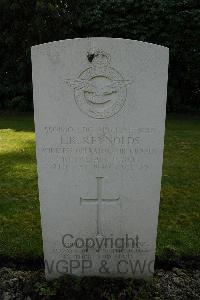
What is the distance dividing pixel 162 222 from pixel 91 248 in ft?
5.47

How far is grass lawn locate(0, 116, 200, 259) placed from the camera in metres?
4.39

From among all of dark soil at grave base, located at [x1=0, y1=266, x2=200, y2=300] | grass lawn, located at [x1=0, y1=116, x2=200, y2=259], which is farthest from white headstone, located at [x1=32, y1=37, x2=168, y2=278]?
grass lawn, located at [x1=0, y1=116, x2=200, y2=259]

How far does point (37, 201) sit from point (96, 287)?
240 centimetres

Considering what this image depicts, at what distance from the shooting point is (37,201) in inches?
226

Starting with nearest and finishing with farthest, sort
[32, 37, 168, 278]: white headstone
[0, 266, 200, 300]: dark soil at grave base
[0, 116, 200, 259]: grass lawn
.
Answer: [32, 37, 168, 278]: white headstone → [0, 266, 200, 300]: dark soil at grave base → [0, 116, 200, 259]: grass lawn

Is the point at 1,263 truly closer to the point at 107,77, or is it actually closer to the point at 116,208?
the point at 116,208

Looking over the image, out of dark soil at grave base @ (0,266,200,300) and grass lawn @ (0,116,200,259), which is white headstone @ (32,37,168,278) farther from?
grass lawn @ (0,116,200,259)

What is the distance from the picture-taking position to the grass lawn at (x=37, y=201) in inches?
173

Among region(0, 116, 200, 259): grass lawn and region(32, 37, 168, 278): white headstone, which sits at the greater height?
region(32, 37, 168, 278): white headstone

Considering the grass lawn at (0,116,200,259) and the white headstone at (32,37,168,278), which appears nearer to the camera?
the white headstone at (32,37,168,278)

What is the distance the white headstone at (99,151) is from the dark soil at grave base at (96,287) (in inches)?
4.8

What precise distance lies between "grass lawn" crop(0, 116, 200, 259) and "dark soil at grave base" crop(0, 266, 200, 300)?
41 centimetres

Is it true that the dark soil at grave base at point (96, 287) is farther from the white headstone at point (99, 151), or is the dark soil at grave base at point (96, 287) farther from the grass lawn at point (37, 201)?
the grass lawn at point (37, 201)

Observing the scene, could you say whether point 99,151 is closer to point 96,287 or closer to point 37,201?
point 96,287
